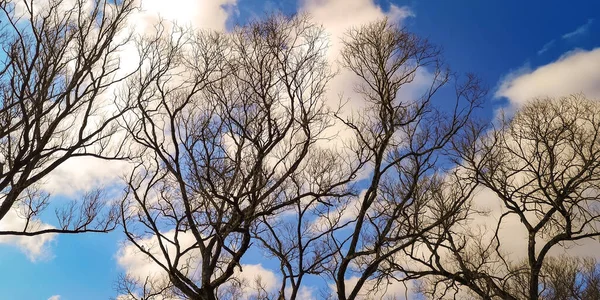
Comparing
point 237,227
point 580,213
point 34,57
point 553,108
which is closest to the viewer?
point 34,57

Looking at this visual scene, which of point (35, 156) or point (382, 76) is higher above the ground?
point (382, 76)

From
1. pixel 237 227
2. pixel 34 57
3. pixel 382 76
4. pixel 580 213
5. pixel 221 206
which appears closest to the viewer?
pixel 34 57

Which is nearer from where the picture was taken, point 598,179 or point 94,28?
point 94,28

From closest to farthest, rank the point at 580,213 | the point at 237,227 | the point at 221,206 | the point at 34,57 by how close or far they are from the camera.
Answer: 1. the point at 34,57
2. the point at 237,227
3. the point at 221,206
4. the point at 580,213

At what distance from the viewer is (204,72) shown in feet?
40.9

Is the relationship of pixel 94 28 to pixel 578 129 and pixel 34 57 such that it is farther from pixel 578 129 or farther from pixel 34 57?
pixel 578 129

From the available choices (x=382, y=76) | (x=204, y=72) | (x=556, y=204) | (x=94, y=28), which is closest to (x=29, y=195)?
(x=94, y=28)

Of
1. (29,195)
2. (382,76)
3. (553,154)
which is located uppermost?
(382,76)

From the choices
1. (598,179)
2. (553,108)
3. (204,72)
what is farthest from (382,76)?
(598,179)

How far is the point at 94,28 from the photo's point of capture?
11398 mm

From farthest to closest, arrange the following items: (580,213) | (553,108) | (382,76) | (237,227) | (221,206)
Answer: (553,108) < (580,213) < (382,76) < (221,206) < (237,227)

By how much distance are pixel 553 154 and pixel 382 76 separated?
18.4ft

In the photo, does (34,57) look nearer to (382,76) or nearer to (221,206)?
(221,206)

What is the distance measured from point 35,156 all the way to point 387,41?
8.21 metres
